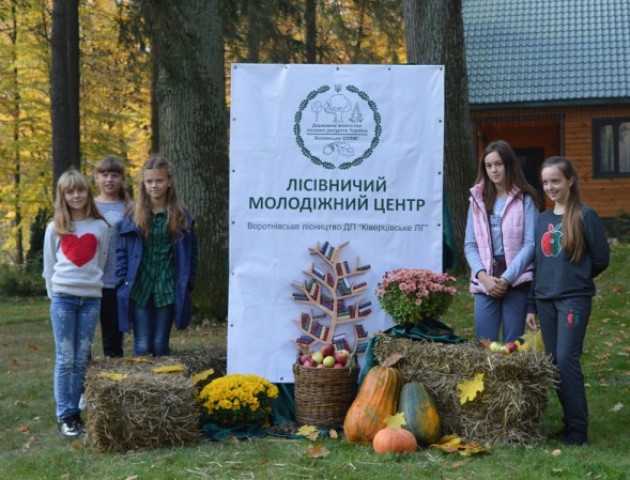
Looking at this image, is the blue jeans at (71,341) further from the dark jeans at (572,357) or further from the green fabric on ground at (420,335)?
the dark jeans at (572,357)

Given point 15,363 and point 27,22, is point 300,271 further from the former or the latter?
point 27,22

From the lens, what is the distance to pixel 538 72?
69.2 ft

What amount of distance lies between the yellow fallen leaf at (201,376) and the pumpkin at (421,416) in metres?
1.37

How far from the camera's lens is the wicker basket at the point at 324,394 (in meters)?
6.09

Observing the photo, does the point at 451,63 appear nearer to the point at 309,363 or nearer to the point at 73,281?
the point at 309,363

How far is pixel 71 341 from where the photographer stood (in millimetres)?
6137

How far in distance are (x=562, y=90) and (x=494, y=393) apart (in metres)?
16.1

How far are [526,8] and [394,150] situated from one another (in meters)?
18.2

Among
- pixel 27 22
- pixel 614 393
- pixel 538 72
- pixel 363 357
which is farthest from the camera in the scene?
pixel 27 22

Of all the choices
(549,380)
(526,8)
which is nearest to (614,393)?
(549,380)

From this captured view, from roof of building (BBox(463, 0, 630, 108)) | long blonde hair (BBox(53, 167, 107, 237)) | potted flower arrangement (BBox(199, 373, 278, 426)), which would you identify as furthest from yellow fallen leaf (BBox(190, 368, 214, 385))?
roof of building (BBox(463, 0, 630, 108))

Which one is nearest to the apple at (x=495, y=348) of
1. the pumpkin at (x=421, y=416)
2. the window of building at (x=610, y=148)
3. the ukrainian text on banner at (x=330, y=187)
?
the pumpkin at (x=421, y=416)

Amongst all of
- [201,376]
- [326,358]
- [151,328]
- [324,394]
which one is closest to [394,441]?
[324,394]

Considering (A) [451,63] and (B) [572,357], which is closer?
(B) [572,357]
